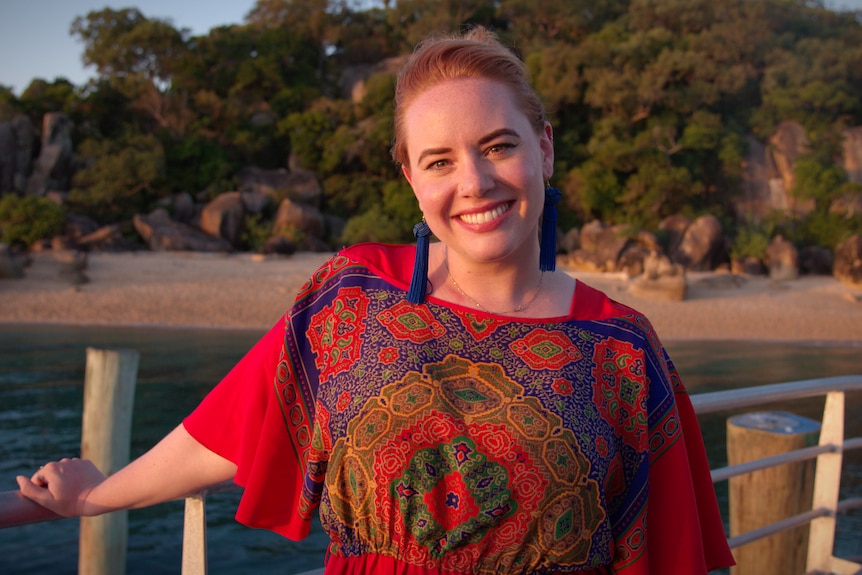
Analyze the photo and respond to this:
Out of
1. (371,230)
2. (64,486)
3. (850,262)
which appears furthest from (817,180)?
(64,486)

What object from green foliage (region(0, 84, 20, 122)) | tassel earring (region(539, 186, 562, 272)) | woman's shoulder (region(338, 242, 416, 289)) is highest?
green foliage (region(0, 84, 20, 122))

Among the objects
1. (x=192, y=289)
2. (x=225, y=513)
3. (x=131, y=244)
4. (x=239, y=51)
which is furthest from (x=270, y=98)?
(x=225, y=513)

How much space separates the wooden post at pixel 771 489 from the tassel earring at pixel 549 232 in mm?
1914

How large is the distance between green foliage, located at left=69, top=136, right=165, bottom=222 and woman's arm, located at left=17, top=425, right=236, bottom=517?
21108 millimetres

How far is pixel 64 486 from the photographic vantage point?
143 cm

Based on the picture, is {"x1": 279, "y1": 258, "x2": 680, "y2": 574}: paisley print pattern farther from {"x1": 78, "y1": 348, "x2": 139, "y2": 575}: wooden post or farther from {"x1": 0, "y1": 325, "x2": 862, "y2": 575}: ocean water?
{"x1": 0, "y1": 325, "x2": 862, "y2": 575}: ocean water

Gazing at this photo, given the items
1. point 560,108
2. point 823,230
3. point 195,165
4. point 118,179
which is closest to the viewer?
point 118,179

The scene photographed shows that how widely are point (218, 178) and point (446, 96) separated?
23540 mm

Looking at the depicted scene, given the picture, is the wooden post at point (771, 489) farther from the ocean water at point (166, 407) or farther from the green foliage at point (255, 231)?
the green foliage at point (255, 231)

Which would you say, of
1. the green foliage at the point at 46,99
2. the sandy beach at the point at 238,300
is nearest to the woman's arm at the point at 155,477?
the sandy beach at the point at 238,300

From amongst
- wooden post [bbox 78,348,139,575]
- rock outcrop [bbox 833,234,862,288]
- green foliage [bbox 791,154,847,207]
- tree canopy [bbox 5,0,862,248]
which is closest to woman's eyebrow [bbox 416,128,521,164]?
wooden post [bbox 78,348,139,575]

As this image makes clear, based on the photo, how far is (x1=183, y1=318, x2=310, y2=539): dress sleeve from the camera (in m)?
1.39

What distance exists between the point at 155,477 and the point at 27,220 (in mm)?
18991

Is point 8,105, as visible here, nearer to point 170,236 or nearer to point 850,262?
point 170,236
